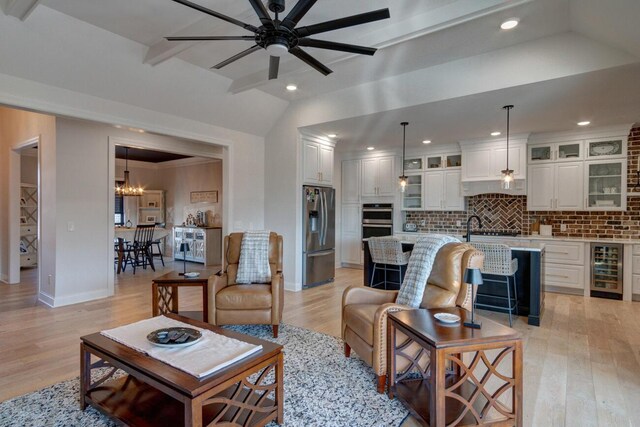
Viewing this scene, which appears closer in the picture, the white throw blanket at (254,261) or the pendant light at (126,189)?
the white throw blanket at (254,261)

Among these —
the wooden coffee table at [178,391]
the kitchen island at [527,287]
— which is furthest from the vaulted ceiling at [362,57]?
the wooden coffee table at [178,391]

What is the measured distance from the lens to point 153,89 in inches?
160

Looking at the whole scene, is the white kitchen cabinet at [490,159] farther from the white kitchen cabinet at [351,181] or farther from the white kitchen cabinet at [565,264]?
the white kitchen cabinet at [351,181]

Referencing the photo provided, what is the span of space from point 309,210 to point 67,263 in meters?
3.47

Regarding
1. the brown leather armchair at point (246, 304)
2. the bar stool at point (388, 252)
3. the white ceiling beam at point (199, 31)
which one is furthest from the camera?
the bar stool at point (388, 252)

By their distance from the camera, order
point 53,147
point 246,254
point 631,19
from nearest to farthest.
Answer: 1. point 631,19
2. point 246,254
3. point 53,147

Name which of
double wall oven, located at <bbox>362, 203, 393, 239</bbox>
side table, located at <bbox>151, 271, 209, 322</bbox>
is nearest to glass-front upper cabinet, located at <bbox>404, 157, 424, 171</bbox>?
double wall oven, located at <bbox>362, 203, 393, 239</bbox>

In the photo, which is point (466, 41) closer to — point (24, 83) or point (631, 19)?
point (631, 19)

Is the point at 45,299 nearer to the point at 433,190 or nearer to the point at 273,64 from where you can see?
the point at 273,64

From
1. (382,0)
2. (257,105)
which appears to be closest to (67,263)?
(257,105)

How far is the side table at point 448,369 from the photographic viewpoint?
5.96 feet

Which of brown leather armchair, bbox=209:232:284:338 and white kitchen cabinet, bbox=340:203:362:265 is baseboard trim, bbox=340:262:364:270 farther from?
brown leather armchair, bbox=209:232:284:338

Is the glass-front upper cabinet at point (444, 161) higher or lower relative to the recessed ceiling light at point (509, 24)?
lower

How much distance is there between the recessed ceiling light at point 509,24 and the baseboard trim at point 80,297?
5845 millimetres
